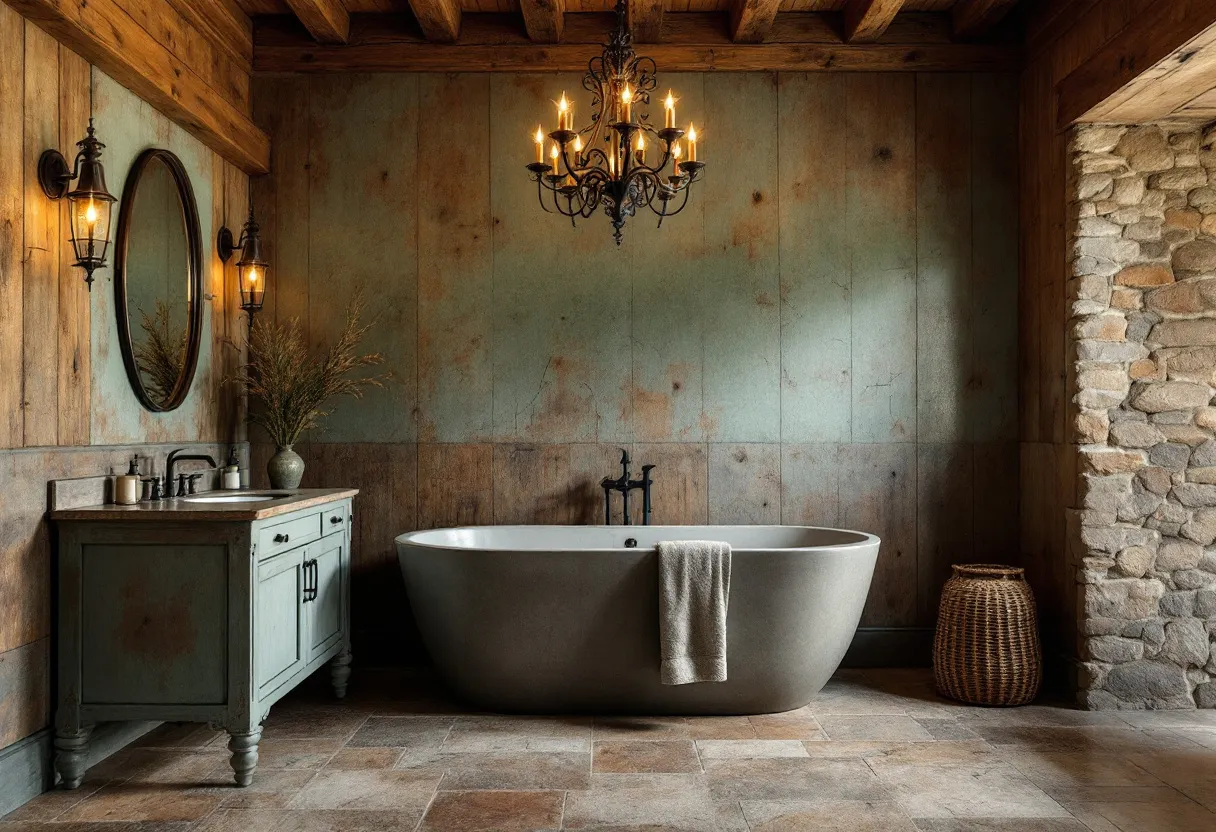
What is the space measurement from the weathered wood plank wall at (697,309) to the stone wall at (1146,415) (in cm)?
62

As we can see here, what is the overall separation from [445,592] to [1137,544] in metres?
2.70

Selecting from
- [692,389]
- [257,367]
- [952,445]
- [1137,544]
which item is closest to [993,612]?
[1137,544]

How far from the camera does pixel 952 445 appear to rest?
175 inches

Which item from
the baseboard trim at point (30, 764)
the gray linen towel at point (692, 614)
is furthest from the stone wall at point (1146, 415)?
the baseboard trim at point (30, 764)

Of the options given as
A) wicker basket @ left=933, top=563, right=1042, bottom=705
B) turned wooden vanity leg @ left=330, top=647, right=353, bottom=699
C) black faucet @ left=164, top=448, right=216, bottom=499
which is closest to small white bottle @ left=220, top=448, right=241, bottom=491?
black faucet @ left=164, top=448, right=216, bottom=499

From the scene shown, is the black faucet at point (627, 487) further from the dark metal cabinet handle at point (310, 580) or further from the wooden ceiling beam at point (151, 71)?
the wooden ceiling beam at point (151, 71)

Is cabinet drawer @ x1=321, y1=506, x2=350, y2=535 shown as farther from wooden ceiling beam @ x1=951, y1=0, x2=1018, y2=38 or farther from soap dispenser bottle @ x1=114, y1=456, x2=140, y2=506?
wooden ceiling beam @ x1=951, y1=0, x2=1018, y2=38

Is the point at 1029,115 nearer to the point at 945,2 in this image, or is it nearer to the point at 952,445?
the point at 945,2

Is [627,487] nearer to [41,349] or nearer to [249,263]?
[249,263]

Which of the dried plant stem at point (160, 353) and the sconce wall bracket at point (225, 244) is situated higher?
the sconce wall bracket at point (225, 244)

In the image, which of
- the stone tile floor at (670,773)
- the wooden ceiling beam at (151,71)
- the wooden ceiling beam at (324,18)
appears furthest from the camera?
the wooden ceiling beam at (324,18)

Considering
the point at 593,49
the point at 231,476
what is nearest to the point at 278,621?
the point at 231,476

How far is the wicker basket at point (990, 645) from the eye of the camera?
3.79 metres

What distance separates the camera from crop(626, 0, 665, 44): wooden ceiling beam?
13.4 ft
